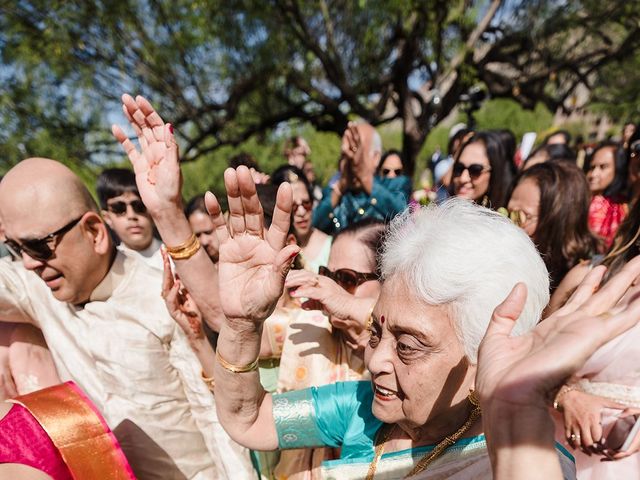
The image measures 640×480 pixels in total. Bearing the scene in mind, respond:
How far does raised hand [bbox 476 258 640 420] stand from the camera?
0.86m

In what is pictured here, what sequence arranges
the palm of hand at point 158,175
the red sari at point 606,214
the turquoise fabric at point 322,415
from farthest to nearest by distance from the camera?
the red sari at point 606,214 < the palm of hand at point 158,175 < the turquoise fabric at point 322,415

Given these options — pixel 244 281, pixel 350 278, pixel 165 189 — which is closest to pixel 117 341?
pixel 165 189

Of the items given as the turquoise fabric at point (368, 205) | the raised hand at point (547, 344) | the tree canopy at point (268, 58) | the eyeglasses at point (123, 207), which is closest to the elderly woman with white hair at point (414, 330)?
the raised hand at point (547, 344)

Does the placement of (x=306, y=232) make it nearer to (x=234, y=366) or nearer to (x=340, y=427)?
(x=340, y=427)

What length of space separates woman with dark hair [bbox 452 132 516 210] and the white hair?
83.4 inches

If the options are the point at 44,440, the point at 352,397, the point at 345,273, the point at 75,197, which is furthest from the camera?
the point at 345,273

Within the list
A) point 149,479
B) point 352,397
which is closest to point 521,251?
point 352,397

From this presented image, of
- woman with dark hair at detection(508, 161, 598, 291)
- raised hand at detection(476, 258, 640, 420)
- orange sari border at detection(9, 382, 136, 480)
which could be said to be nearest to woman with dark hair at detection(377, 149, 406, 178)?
woman with dark hair at detection(508, 161, 598, 291)

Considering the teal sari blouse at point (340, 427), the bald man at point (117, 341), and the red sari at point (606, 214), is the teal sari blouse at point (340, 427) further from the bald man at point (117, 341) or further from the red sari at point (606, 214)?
the red sari at point (606, 214)

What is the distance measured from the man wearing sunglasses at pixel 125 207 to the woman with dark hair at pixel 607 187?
3858 millimetres

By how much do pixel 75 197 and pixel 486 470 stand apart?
1671 millimetres

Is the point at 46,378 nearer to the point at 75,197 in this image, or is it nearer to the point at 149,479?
the point at 149,479

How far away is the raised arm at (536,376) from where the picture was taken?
0.86 m

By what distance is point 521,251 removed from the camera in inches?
52.8
